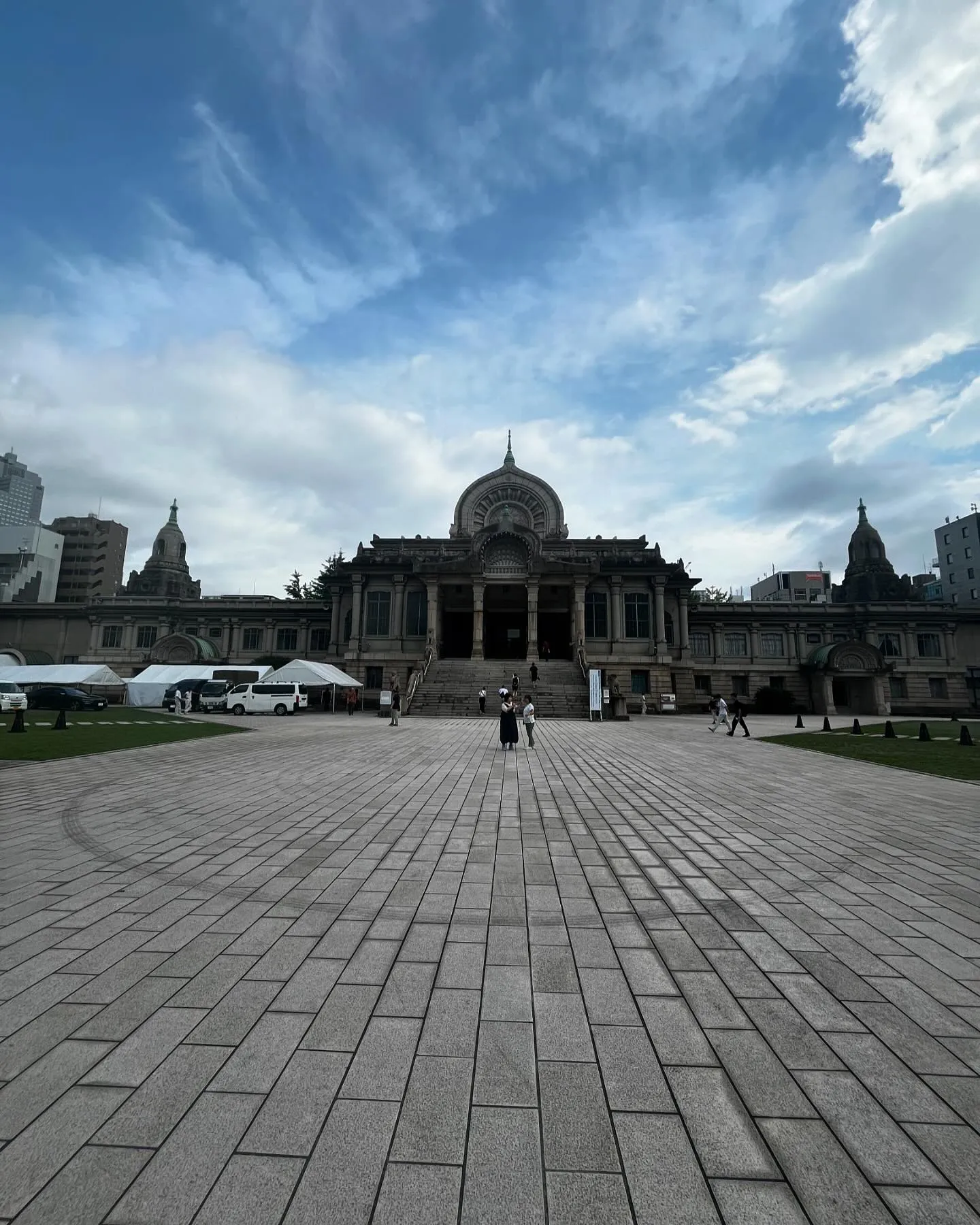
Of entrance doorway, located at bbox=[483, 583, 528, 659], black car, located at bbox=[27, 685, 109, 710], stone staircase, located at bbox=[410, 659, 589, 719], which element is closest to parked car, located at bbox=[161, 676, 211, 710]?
black car, located at bbox=[27, 685, 109, 710]

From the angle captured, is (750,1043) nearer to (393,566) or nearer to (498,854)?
(498,854)

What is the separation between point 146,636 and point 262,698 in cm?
2323

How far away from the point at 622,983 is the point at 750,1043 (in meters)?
0.83

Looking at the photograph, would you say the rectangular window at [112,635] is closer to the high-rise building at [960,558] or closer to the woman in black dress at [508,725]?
the woman in black dress at [508,725]

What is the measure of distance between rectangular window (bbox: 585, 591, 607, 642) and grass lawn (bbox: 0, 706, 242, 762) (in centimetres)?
2682

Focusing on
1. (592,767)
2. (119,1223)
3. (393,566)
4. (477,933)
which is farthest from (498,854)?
(393,566)

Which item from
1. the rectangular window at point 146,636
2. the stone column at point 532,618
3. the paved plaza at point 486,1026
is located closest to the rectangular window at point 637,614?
the stone column at point 532,618

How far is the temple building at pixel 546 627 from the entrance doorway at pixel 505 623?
0.13 m

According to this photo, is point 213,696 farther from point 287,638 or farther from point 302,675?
point 287,638

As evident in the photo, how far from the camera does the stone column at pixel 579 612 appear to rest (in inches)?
1606

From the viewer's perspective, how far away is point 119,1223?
2080 mm

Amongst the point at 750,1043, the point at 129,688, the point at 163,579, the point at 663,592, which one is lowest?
the point at 750,1043

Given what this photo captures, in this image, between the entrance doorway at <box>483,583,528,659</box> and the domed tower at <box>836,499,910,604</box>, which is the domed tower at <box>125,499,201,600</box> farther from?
the domed tower at <box>836,499,910,604</box>

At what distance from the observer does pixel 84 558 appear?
98.2m
